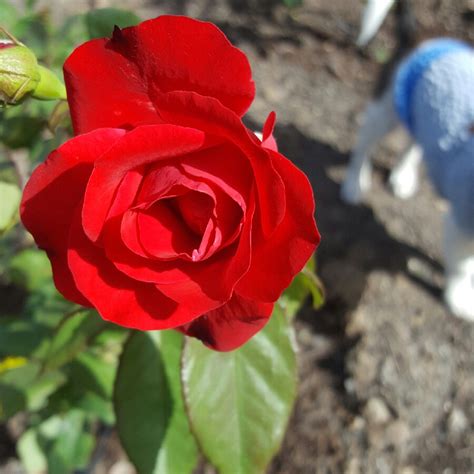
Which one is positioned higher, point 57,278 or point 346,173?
point 57,278

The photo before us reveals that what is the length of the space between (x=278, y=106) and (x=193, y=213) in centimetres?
179

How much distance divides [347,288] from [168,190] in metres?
1.35

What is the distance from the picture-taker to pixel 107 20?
481 millimetres

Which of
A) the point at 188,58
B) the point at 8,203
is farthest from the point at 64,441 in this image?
the point at 188,58

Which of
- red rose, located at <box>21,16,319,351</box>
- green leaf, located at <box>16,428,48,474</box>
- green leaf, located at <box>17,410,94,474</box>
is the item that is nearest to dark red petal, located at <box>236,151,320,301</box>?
red rose, located at <box>21,16,319,351</box>

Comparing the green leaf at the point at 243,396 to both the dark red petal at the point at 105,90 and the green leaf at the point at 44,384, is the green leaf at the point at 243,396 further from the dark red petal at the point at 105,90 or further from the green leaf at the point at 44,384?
the green leaf at the point at 44,384

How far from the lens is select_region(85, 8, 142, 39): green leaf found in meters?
0.47

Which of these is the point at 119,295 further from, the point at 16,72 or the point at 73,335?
the point at 73,335

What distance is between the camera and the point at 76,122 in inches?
12.9

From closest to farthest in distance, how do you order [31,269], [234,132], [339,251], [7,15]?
[234,132], [7,15], [31,269], [339,251]

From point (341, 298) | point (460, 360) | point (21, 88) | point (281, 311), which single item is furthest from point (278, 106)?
point (21, 88)

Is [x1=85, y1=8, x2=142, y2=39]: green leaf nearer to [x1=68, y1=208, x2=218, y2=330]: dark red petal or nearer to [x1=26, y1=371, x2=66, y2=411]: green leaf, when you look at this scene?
[x1=68, y1=208, x2=218, y2=330]: dark red petal

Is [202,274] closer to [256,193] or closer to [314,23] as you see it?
[256,193]

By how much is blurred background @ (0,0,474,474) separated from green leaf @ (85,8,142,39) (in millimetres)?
278
